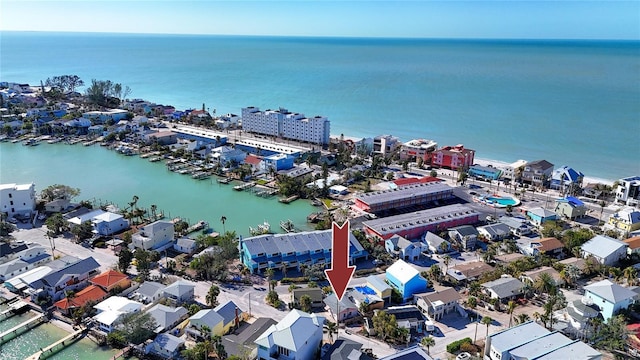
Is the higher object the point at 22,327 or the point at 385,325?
the point at 385,325

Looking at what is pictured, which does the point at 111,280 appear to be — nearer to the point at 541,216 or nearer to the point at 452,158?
the point at 541,216

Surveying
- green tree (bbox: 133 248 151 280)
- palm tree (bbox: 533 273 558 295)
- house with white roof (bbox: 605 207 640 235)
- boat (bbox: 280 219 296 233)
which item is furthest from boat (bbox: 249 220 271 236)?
house with white roof (bbox: 605 207 640 235)

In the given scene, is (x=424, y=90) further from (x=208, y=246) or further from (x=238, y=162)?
(x=208, y=246)

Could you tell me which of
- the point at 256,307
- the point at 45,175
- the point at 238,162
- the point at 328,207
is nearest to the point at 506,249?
the point at 328,207

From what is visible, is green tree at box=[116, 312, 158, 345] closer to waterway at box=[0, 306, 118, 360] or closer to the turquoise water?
waterway at box=[0, 306, 118, 360]

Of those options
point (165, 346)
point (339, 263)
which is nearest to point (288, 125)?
point (165, 346)

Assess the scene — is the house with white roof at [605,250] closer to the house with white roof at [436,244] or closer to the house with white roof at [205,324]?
the house with white roof at [436,244]
